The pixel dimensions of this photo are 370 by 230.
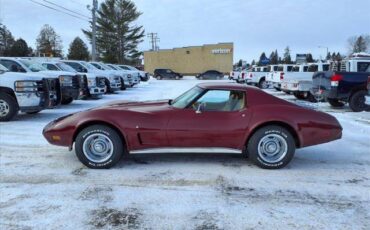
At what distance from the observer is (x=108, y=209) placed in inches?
180

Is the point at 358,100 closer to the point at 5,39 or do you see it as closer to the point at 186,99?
the point at 186,99

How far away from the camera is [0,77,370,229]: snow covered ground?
4273 mm

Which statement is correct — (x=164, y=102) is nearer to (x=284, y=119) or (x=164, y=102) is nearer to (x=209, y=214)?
(x=284, y=119)

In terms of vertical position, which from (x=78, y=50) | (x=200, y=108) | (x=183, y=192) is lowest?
(x=183, y=192)

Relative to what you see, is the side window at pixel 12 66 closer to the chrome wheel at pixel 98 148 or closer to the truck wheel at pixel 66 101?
the truck wheel at pixel 66 101

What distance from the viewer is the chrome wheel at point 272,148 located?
20.4ft

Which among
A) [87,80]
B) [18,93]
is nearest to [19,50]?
[87,80]

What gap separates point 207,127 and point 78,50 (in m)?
76.6

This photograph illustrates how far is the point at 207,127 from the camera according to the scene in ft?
20.1

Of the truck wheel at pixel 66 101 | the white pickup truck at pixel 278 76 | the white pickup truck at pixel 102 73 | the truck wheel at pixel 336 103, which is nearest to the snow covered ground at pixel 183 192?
the truck wheel at pixel 66 101

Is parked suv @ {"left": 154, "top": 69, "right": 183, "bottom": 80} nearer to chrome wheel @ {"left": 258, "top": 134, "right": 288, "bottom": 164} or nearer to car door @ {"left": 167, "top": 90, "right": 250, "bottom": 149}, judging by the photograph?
car door @ {"left": 167, "top": 90, "right": 250, "bottom": 149}

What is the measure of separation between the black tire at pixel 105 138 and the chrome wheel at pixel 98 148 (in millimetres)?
16

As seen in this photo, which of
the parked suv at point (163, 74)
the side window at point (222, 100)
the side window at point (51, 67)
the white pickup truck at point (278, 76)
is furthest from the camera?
the parked suv at point (163, 74)

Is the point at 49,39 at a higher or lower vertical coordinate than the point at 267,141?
higher
